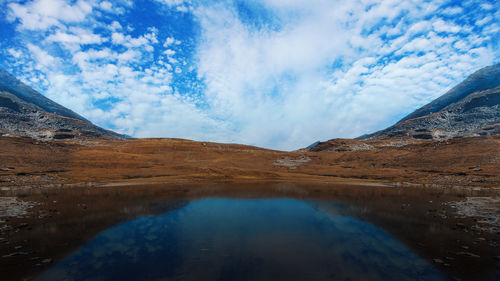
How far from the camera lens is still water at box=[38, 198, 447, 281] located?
866 centimetres

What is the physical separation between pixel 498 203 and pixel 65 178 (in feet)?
200

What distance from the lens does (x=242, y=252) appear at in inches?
421

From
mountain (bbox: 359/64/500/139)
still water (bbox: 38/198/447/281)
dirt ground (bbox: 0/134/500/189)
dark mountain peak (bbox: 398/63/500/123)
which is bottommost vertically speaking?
still water (bbox: 38/198/447/281)

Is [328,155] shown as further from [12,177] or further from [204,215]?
[12,177]

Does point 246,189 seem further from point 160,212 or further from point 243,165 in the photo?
point 243,165

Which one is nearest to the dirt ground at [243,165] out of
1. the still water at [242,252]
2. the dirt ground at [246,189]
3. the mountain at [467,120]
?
the dirt ground at [246,189]

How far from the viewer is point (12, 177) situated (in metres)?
35.8

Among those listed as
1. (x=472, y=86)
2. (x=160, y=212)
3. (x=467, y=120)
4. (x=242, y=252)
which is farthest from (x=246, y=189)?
(x=472, y=86)

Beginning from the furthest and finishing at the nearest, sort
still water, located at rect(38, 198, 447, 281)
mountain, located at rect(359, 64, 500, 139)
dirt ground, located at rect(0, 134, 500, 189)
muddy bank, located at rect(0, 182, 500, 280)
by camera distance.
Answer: mountain, located at rect(359, 64, 500, 139) < dirt ground, located at rect(0, 134, 500, 189) < muddy bank, located at rect(0, 182, 500, 280) < still water, located at rect(38, 198, 447, 281)

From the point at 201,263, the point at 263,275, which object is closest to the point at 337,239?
the point at 263,275

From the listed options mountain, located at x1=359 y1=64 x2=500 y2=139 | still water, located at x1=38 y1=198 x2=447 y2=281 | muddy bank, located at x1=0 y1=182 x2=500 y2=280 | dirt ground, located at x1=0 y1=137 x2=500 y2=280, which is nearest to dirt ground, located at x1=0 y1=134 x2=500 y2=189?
dirt ground, located at x1=0 y1=137 x2=500 y2=280

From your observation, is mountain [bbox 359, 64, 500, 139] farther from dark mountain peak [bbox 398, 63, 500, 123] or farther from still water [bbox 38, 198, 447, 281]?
still water [bbox 38, 198, 447, 281]

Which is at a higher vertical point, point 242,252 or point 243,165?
point 243,165

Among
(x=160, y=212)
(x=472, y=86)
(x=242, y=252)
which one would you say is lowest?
(x=242, y=252)
